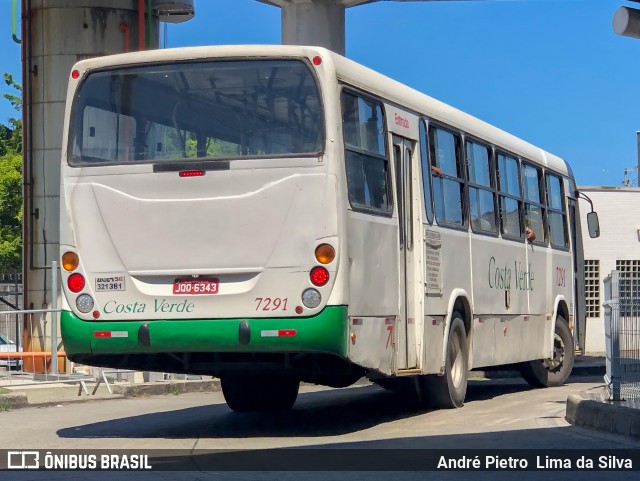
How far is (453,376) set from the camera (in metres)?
14.9

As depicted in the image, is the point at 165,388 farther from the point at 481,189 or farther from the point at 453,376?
the point at 481,189

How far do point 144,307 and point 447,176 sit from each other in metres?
4.47

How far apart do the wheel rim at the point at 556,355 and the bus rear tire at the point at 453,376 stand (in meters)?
4.63

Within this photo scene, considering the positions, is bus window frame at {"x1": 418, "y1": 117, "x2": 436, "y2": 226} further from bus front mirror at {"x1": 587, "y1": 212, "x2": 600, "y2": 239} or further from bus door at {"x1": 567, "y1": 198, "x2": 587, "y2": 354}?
bus front mirror at {"x1": 587, "y1": 212, "x2": 600, "y2": 239}

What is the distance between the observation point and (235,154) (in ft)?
38.8

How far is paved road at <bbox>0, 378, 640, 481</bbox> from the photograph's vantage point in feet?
35.1

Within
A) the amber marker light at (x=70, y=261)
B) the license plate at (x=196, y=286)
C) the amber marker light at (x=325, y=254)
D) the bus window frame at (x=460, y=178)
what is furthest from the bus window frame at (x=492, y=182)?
the amber marker light at (x=70, y=261)

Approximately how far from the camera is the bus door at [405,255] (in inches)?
516

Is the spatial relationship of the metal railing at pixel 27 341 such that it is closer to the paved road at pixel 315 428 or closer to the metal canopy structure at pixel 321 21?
the paved road at pixel 315 428

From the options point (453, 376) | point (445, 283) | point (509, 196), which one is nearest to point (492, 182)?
point (509, 196)

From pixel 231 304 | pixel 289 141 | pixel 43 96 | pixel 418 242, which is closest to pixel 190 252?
pixel 231 304

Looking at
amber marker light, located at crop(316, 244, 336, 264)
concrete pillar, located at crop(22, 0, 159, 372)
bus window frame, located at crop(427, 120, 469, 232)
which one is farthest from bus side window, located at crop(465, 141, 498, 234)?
concrete pillar, located at crop(22, 0, 159, 372)

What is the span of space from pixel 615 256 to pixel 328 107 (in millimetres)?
29423

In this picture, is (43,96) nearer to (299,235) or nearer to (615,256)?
(299,235)
